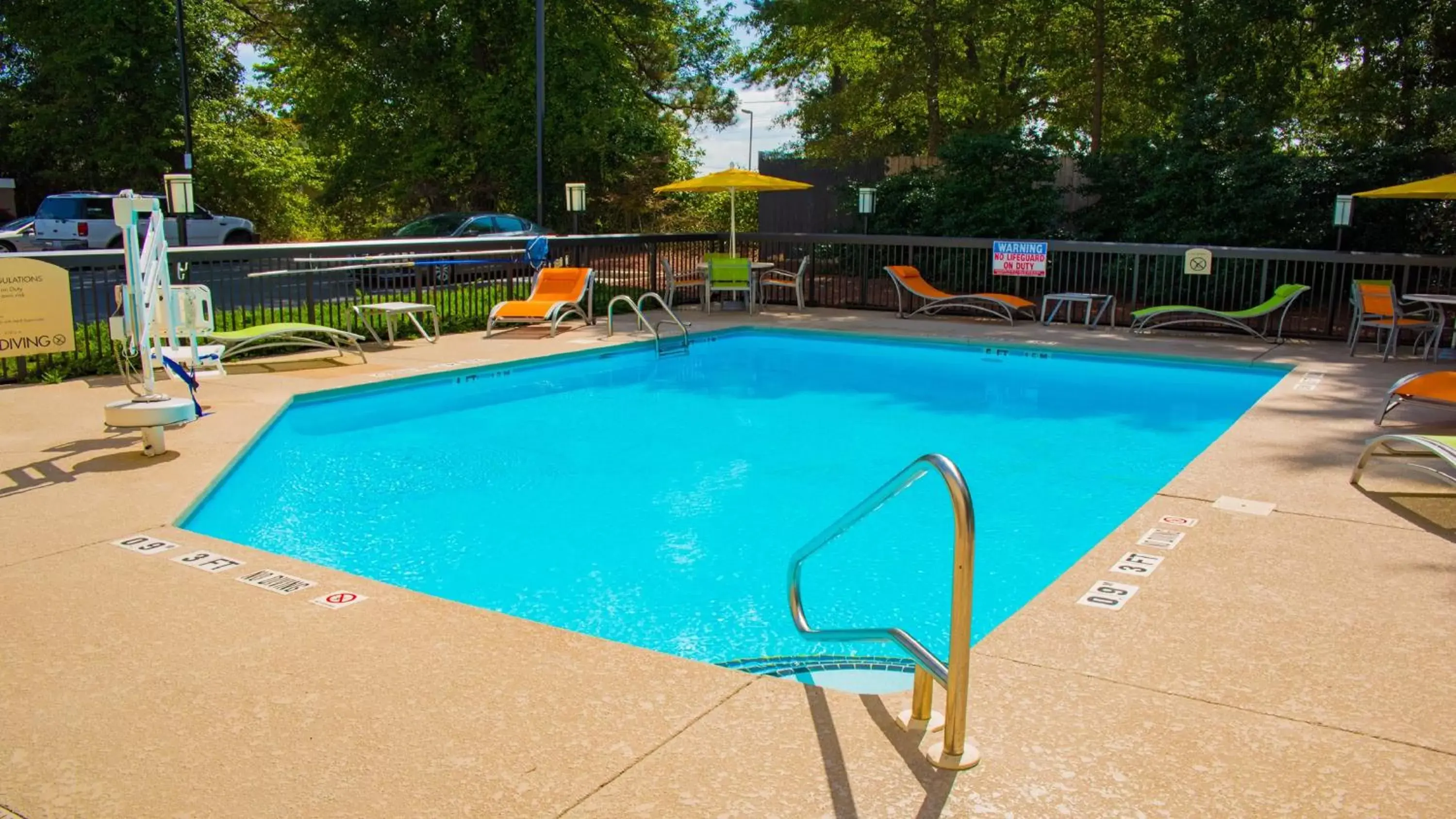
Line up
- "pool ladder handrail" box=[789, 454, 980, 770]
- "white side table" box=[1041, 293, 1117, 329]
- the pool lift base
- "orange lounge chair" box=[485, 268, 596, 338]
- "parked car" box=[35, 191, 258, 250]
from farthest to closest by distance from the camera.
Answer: "parked car" box=[35, 191, 258, 250] → "white side table" box=[1041, 293, 1117, 329] → "orange lounge chair" box=[485, 268, 596, 338] → the pool lift base → "pool ladder handrail" box=[789, 454, 980, 770]

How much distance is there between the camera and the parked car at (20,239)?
21781 mm

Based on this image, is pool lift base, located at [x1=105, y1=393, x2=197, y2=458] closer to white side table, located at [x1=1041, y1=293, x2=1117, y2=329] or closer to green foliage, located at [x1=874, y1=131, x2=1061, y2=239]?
white side table, located at [x1=1041, y1=293, x2=1117, y2=329]

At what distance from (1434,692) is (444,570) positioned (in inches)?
164

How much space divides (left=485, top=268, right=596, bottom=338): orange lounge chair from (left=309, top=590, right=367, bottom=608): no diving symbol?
26.3 feet

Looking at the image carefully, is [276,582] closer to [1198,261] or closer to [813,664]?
[813,664]

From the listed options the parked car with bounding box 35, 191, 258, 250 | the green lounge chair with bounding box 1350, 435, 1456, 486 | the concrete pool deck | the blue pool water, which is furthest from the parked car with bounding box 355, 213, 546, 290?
the green lounge chair with bounding box 1350, 435, 1456, 486

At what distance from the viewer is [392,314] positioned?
11.2m

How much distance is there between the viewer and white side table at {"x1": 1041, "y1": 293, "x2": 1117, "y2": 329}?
526 inches

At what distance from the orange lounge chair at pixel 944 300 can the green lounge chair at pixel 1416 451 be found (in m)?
6.91

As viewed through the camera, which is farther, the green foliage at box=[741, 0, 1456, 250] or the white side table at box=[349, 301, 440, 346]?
the green foliage at box=[741, 0, 1456, 250]

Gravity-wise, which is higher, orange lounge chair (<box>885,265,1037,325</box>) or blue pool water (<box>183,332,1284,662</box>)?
orange lounge chair (<box>885,265,1037,325</box>)

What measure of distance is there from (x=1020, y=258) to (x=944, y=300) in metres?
1.11

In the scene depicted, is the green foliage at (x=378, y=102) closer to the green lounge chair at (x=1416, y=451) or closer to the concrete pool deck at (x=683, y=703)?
the green lounge chair at (x=1416, y=451)

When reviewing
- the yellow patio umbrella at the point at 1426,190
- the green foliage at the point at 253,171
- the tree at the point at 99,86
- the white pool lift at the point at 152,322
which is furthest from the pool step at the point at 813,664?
the tree at the point at 99,86
